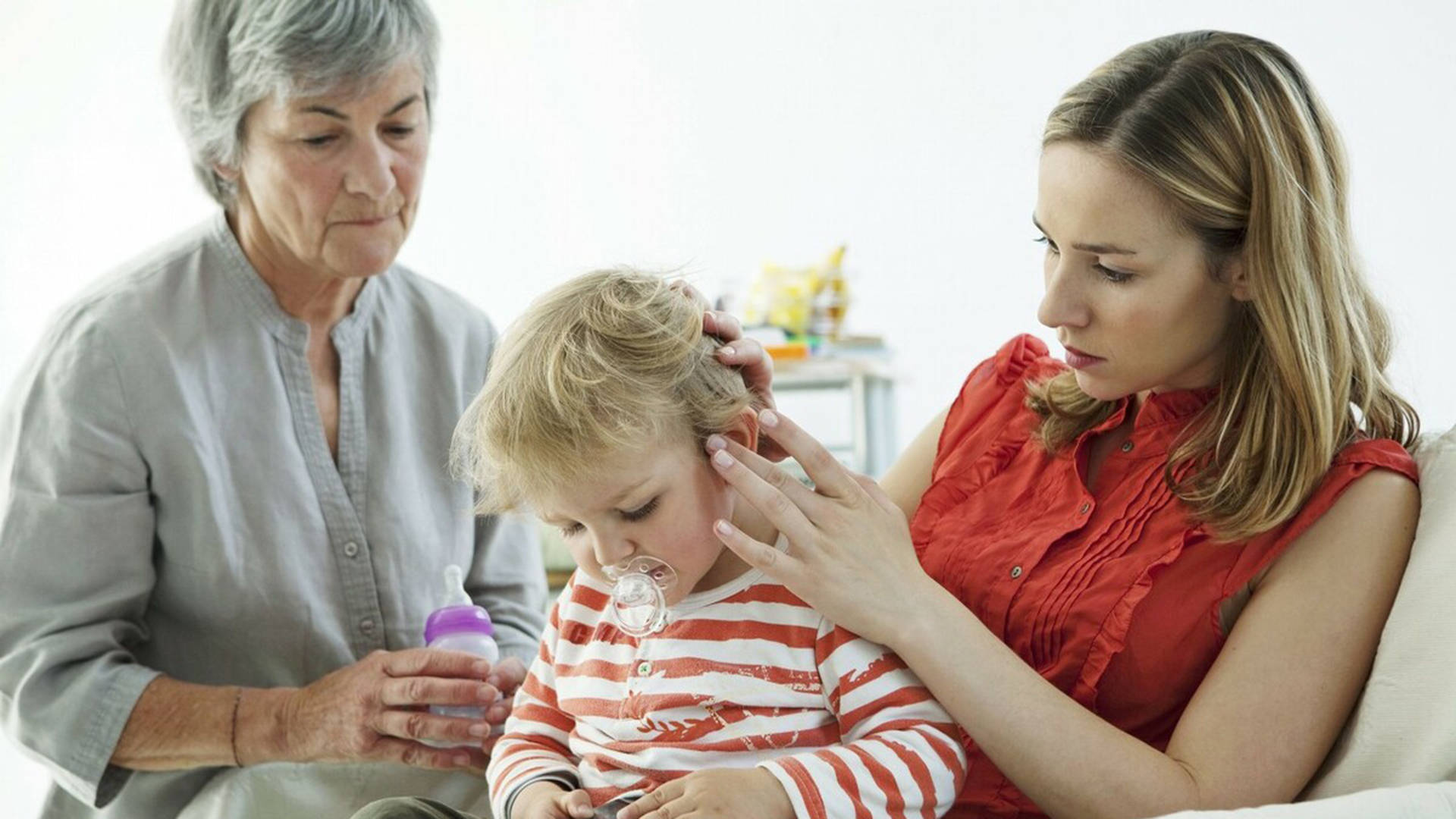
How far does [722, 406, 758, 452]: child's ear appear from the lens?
1546 millimetres

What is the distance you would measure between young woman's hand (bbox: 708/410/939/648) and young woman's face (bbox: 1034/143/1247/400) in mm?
272

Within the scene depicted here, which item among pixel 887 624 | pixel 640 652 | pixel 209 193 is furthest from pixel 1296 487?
pixel 209 193

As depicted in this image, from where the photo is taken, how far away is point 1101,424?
67.0 inches

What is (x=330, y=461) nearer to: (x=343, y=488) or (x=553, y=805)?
(x=343, y=488)

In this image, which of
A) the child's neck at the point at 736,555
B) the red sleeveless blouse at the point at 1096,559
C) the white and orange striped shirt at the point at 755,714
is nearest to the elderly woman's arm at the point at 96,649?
the white and orange striped shirt at the point at 755,714

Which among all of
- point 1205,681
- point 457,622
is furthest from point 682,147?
point 1205,681

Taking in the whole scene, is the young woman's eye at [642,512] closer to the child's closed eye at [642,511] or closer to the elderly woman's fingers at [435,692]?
the child's closed eye at [642,511]

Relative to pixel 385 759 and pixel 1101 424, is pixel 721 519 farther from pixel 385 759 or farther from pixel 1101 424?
pixel 385 759

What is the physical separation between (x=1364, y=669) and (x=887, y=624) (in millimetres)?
467

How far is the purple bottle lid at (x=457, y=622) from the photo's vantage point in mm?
1927

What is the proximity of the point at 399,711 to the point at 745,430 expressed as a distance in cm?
63

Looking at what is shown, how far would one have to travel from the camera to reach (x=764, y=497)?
58.4 inches

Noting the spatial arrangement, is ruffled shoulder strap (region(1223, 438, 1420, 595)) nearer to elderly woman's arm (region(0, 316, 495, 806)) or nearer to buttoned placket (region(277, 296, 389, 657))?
elderly woman's arm (region(0, 316, 495, 806))

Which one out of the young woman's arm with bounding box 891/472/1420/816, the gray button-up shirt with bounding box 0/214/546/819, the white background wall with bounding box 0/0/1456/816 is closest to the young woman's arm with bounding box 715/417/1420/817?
the young woman's arm with bounding box 891/472/1420/816
